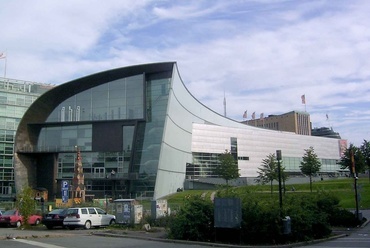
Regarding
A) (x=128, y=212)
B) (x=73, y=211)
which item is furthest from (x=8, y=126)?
(x=128, y=212)

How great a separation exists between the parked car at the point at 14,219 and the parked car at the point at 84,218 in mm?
4502

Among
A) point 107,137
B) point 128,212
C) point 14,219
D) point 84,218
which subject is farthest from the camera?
point 107,137

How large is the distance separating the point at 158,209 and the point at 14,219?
11.2m

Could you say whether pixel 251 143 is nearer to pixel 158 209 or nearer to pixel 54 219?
pixel 158 209

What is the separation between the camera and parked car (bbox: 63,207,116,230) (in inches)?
1089

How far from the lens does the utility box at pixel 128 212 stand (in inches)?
1072

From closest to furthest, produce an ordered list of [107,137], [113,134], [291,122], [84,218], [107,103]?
[84,218] < [113,134] < [107,137] < [107,103] < [291,122]

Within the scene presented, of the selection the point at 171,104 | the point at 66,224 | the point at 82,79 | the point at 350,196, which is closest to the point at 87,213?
the point at 66,224

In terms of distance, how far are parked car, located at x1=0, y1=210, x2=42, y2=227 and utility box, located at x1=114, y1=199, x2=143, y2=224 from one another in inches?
288

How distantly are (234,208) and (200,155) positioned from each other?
71.8 meters

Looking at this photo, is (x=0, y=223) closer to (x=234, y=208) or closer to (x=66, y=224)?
(x=66, y=224)

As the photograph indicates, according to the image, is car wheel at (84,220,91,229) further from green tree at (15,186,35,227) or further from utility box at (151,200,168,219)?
green tree at (15,186,35,227)

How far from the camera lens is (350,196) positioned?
50719 millimetres

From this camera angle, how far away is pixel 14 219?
31.2 meters
